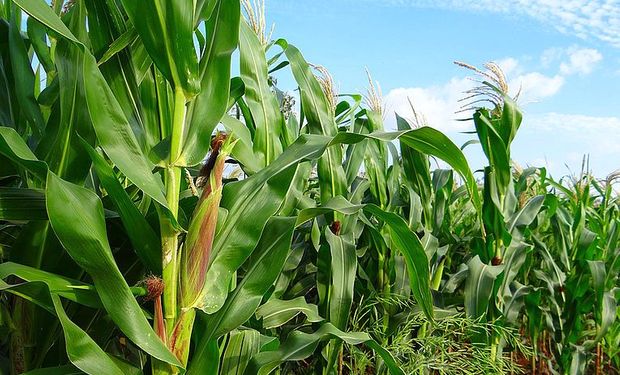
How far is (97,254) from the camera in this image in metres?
1.06

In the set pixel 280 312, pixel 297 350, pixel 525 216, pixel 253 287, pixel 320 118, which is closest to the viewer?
pixel 253 287

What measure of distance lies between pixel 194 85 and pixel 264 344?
661 millimetres

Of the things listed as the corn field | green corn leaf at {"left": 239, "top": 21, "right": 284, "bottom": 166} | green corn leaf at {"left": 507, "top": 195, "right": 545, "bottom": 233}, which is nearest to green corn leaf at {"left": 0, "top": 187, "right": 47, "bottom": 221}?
the corn field

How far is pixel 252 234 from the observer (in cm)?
122

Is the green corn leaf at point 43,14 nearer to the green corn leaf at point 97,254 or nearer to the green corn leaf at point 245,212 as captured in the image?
the green corn leaf at point 97,254

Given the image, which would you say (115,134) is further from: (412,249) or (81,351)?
(412,249)

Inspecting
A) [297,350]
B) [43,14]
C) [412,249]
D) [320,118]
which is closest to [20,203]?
[43,14]

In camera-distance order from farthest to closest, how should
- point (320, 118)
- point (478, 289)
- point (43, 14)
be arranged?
point (478, 289), point (320, 118), point (43, 14)

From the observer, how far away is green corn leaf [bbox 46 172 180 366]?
103 centimetres

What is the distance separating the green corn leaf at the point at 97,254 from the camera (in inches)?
40.6

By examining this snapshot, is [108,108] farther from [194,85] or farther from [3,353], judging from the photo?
[3,353]

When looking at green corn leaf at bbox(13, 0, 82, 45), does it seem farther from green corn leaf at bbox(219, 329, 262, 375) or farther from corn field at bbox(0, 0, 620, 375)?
green corn leaf at bbox(219, 329, 262, 375)

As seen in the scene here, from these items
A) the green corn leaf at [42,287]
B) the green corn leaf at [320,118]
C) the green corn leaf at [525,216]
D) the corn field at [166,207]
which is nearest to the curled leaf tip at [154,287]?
the corn field at [166,207]

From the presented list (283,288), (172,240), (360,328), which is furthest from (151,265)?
(360,328)
